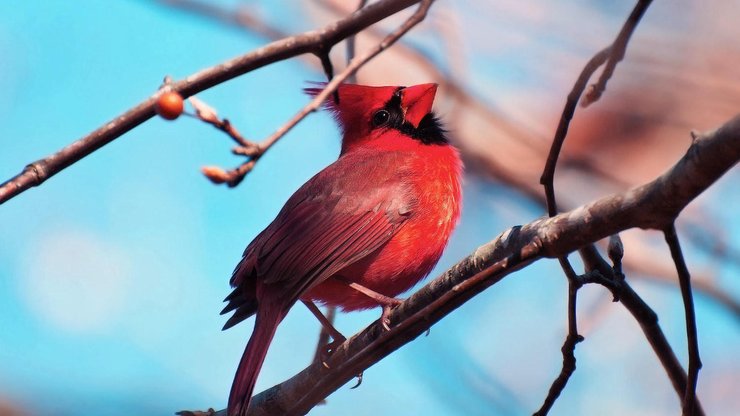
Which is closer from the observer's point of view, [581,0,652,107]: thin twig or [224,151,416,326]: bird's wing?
[581,0,652,107]: thin twig

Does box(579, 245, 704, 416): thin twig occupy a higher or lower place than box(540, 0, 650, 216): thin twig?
lower

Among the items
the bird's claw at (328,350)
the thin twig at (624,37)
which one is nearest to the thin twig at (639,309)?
the thin twig at (624,37)

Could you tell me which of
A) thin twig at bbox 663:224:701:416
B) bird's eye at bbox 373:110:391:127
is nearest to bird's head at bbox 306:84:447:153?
bird's eye at bbox 373:110:391:127

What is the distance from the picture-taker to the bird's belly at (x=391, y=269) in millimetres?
3193

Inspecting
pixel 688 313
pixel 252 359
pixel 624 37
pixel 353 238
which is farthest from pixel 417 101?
pixel 688 313

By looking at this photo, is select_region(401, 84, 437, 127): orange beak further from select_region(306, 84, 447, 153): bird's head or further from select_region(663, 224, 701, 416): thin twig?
select_region(663, 224, 701, 416): thin twig

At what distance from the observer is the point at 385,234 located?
3230mm

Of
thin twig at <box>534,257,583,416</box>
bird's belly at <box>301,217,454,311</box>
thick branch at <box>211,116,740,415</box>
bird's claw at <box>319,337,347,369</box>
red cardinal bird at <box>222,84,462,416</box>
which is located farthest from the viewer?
bird's belly at <box>301,217,454,311</box>

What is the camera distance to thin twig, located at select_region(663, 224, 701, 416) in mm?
1870

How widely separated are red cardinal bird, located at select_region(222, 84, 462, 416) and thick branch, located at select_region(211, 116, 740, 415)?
1.59 ft

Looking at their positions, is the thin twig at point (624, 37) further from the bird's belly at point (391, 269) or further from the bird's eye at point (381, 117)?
the bird's eye at point (381, 117)

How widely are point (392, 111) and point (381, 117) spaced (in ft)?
0.17

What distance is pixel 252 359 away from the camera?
109 inches

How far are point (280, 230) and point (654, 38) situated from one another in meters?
1.99
